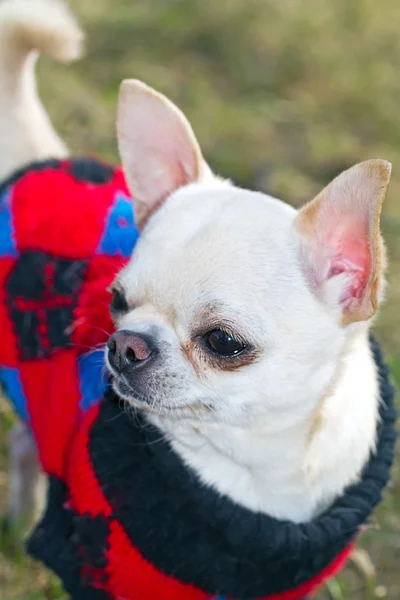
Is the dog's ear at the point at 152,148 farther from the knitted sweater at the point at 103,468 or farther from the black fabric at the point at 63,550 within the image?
the black fabric at the point at 63,550

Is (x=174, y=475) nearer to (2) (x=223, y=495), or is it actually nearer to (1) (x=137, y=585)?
(2) (x=223, y=495)

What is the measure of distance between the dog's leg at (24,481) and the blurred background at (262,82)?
1551 millimetres

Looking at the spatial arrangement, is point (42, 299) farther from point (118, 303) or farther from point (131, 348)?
point (131, 348)

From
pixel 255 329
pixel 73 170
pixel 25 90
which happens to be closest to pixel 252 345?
pixel 255 329

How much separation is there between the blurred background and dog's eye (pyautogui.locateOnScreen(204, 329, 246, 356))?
76.6 inches

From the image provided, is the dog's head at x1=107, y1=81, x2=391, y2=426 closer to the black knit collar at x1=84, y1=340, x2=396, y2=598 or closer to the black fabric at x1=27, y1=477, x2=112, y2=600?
the black knit collar at x1=84, y1=340, x2=396, y2=598

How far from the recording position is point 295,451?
1.67 meters

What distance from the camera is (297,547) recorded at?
1672 mm

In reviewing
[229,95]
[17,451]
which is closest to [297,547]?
[17,451]

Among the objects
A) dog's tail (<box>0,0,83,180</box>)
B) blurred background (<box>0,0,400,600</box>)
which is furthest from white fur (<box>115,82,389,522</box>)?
blurred background (<box>0,0,400,600</box>)

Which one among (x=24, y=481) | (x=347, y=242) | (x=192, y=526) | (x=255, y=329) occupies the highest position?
(x=347, y=242)

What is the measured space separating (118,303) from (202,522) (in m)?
0.51

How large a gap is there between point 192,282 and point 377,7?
194 inches

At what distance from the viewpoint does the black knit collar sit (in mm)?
1680
